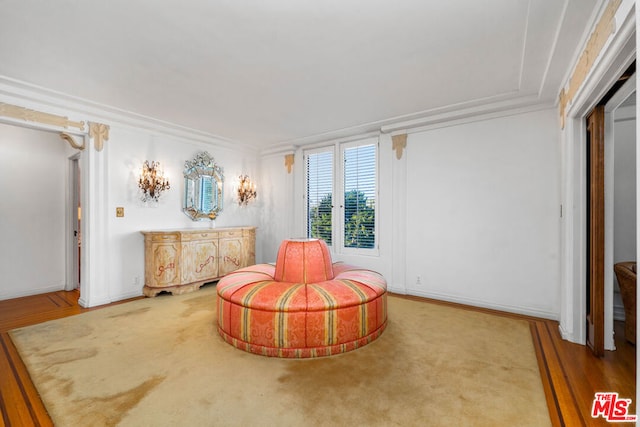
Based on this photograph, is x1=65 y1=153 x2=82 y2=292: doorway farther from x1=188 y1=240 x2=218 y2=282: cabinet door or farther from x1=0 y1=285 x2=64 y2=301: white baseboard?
x1=188 y1=240 x2=218 y2=282: cabinet door

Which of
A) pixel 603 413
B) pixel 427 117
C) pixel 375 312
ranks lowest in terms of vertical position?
pixel 603 413

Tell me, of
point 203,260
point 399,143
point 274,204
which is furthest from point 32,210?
point 399,143

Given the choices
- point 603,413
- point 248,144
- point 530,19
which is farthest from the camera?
point 248,144

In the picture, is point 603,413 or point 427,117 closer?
point 603,413

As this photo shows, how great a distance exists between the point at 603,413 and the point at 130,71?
15.0ft

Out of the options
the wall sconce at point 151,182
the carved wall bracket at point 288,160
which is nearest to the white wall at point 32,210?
the wall sconce at point 151,182

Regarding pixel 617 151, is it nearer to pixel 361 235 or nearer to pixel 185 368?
pixel 361 235

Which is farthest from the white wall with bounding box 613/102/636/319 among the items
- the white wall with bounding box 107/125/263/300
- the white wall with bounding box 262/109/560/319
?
the white wall with bounding box 107/125/263/300

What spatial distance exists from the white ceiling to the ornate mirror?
1.33m

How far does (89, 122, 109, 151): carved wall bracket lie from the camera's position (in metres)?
3.91

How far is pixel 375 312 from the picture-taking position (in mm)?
2816

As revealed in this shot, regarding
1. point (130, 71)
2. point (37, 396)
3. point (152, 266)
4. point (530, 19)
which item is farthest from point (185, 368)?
point (530, 19)

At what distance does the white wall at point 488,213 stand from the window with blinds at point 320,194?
147cm

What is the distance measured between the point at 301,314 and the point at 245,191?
3854 millimetres
